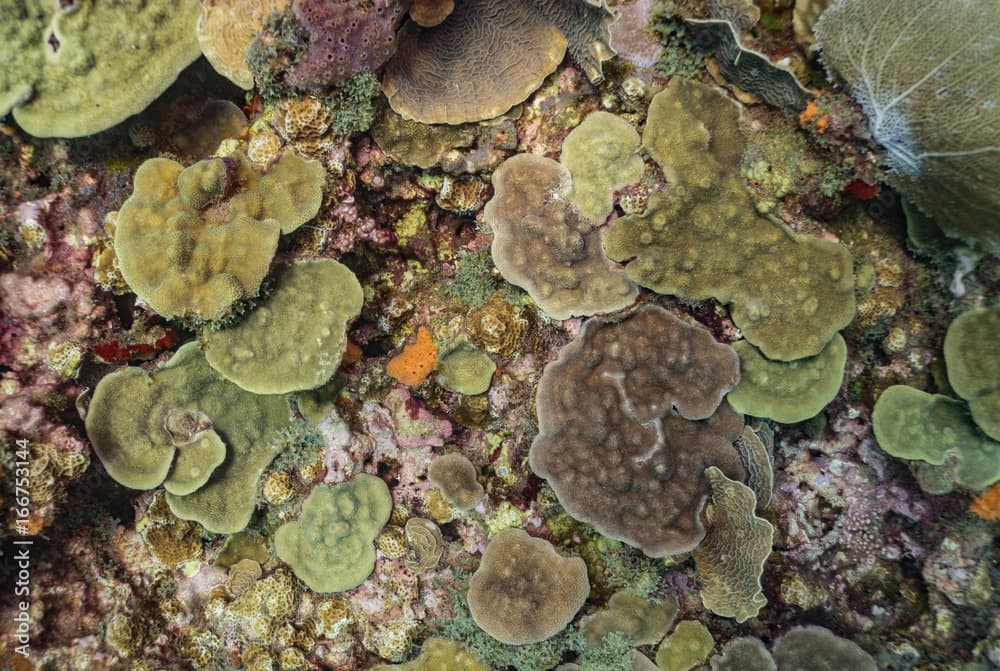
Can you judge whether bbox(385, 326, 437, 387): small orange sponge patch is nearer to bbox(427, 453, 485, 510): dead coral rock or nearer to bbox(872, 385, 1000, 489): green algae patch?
bbox(427, 453, 485, 510): dead coral rock

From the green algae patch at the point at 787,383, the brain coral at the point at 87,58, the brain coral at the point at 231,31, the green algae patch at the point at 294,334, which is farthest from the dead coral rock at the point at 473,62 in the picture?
the green algae patch at the point at 787,383

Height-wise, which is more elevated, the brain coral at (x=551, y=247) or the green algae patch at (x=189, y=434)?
the brain coral at (x=551, y=247)

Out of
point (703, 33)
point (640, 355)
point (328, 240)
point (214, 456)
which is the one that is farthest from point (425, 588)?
point (703, 33)

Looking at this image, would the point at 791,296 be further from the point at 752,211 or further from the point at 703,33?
the point at 703,33

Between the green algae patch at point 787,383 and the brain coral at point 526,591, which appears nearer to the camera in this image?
the green algae patch at point 787,383

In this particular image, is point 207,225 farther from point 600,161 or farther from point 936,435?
point 936,435

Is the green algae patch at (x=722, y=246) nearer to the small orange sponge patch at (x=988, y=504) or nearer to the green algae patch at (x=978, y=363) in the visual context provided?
the green algae patch at (x=978, y=363)
